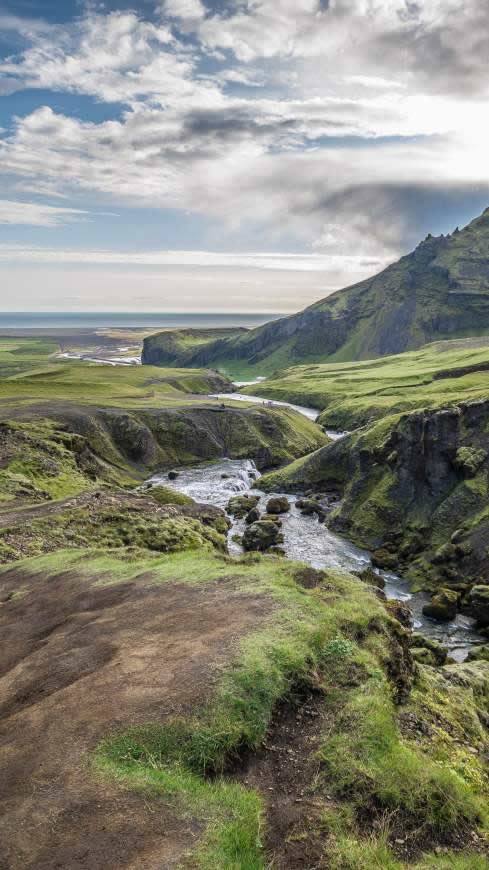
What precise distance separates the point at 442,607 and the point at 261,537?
22959 mm

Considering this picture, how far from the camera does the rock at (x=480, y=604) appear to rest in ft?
146

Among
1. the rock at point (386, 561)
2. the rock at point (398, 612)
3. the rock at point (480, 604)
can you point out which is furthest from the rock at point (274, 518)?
the rock at point (398, 612)

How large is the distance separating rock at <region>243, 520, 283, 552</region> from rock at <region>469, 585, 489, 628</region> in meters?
23.2

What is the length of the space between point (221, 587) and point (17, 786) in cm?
1223

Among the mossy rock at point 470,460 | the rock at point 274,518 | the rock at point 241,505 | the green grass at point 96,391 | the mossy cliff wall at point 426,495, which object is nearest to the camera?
the mossy cliff wall at point 426,495

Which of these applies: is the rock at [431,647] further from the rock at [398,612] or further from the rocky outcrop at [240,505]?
the rocky outcrop at [240,505]

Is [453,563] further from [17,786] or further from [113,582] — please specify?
[17,786]

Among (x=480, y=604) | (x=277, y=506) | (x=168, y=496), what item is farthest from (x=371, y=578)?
(x=168, y=496)

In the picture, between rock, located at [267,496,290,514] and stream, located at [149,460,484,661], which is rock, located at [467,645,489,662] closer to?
stream, located at [149,460,484,661]

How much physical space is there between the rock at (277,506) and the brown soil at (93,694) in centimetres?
5032

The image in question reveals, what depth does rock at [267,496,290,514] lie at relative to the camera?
7606cm

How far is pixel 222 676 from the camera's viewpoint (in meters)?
15.9

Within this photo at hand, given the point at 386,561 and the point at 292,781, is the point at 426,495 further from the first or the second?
the point at 292,781

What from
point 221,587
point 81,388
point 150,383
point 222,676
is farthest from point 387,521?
point 150,383
